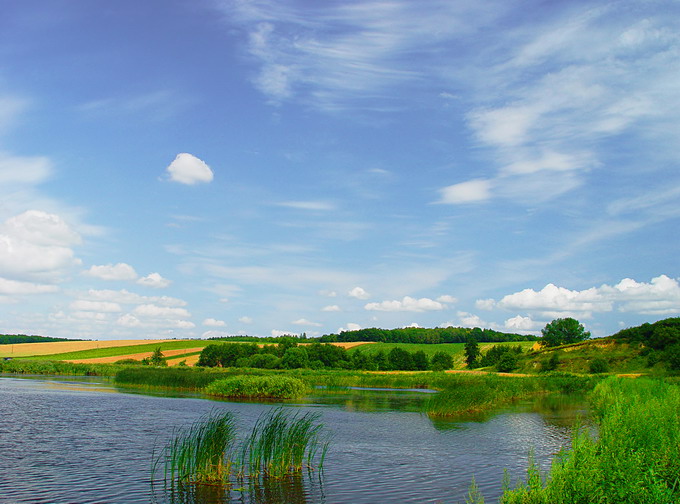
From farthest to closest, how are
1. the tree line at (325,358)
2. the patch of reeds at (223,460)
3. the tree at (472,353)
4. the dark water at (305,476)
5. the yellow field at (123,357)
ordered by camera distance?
the tree at (472,353) → the yellow field at (123,357) → the tree line at (325,358) → the patch of reeds at (223,460) → the dark water at (305,476)

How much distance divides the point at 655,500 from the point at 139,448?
1957 cm

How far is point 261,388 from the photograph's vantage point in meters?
51.4

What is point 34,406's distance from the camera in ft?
126

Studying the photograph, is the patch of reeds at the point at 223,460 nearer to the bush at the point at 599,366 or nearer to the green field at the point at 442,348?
the bush at the point at 599,366

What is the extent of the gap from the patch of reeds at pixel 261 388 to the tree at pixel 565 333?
102421 millimetres

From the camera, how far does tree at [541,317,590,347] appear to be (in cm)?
13825

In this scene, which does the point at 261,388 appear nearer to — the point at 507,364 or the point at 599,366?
the point at 599,366

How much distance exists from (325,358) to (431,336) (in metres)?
60.2

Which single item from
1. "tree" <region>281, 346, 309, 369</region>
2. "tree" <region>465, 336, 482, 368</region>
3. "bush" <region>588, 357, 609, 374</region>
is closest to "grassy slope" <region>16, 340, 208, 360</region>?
"tree" <region>281, 346, 309, 369</region>

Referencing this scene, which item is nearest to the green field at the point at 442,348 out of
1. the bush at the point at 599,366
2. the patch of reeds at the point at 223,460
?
the bush at the point at 599,366

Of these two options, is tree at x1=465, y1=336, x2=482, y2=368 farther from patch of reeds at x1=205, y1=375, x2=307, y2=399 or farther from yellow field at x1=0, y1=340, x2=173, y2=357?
yellow field at x1=0, y1=340, x2=173, y2=357

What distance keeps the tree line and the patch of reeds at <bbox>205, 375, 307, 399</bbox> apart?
6300cm

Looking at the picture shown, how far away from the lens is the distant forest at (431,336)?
578 ft

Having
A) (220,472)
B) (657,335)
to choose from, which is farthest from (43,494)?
(657,335)
